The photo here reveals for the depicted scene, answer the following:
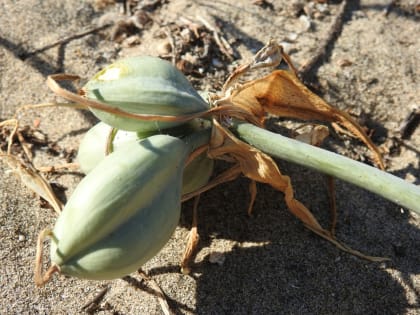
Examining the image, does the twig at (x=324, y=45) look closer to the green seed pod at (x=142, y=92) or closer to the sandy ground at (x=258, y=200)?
the sandy ground at (x=258, y=200)

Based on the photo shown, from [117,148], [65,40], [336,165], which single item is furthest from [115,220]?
[65,40]

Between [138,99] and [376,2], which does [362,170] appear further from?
[376,2]

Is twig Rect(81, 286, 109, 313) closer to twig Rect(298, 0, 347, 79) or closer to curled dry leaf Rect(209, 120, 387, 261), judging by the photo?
curled dry leaf Rect(209, 120, 387, 261)

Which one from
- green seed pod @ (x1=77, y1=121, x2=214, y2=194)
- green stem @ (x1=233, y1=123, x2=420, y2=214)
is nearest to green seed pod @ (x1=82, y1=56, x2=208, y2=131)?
green seed pod @ (x1=77, y1=121, x2=214, y2=194)

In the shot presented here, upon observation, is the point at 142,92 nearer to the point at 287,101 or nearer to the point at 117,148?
the point at 117,148

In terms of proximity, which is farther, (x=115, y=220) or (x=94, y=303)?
(x=94, y=303)

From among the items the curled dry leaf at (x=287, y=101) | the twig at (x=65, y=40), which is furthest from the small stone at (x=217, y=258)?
the twig at (x=65, y=40)
